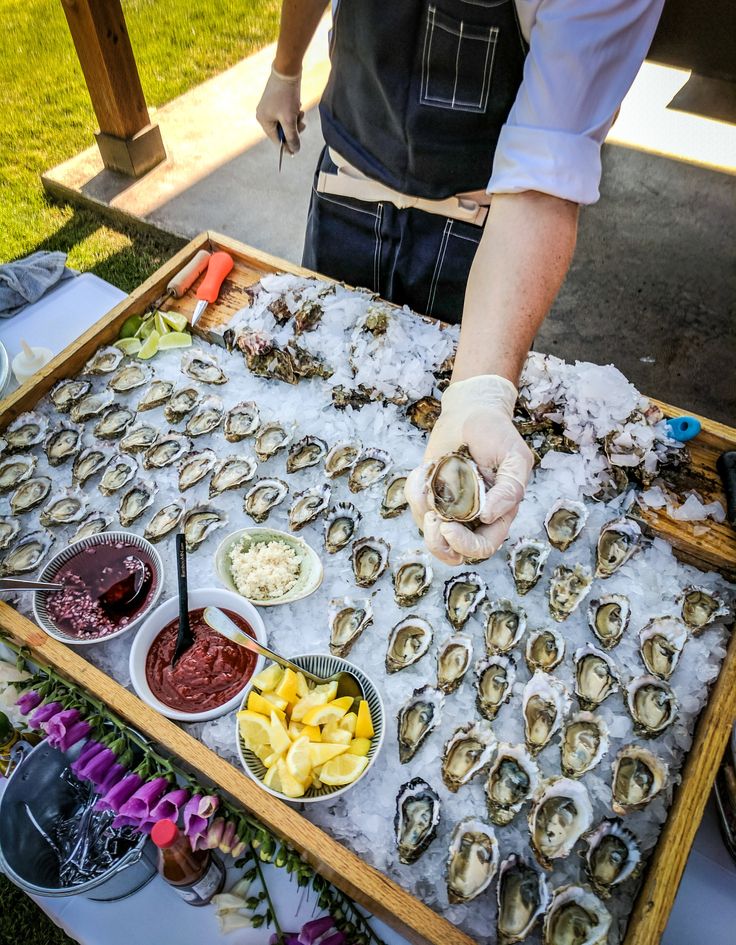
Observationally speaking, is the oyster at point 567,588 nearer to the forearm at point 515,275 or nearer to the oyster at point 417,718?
the oyster at point 417,718

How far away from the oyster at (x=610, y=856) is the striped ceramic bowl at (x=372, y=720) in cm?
42

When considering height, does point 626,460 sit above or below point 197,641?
above

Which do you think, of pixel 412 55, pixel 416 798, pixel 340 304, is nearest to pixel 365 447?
pixel 340 304

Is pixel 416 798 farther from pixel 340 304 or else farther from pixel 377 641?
pixel 340 304

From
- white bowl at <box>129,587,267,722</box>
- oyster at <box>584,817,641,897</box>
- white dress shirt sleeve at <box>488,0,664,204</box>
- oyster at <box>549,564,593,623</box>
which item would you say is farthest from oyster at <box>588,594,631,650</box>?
white dress shirt sleeve at <box>488,0,664,204</box>

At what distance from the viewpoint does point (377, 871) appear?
3.64ft

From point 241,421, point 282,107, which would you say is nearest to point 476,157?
point 282,107

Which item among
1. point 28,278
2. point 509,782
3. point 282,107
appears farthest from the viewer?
point 28,278

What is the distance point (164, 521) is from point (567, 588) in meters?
0.99

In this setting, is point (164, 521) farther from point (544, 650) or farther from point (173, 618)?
point (544, 650)

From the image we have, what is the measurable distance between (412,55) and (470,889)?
5.93 ft

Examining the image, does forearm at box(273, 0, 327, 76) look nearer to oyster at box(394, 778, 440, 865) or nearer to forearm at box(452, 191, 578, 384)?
forearm at box(452, 191, 578, 384)

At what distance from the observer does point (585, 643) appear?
4.55 ft

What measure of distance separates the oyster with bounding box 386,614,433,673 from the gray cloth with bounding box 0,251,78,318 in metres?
2.08
